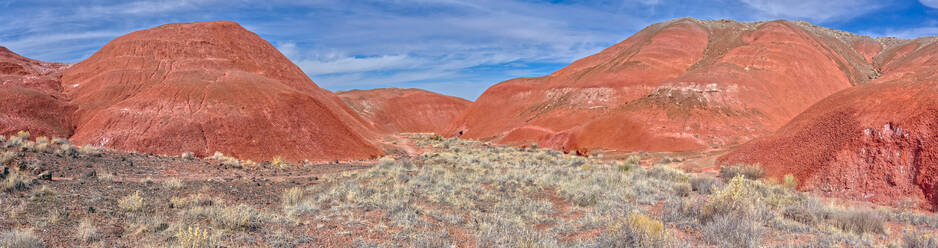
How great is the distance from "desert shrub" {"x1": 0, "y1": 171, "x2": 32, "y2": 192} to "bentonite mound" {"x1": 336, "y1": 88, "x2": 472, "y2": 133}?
63.1m

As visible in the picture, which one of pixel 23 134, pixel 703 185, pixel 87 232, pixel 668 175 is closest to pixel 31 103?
pixel 23 134

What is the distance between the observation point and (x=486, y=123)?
56.8m

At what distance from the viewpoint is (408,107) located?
83625 mm

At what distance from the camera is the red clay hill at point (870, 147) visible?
12.2m

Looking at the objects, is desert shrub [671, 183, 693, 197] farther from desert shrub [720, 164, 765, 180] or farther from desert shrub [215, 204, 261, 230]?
desert shrub [215, 204, 261, 230]

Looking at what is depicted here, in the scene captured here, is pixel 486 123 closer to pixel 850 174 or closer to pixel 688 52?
pixel 688 52

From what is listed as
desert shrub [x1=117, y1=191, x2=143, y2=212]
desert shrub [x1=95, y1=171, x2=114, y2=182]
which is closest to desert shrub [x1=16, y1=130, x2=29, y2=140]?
desert shrub [x1=95, y1=171, x2=114, y2=182]

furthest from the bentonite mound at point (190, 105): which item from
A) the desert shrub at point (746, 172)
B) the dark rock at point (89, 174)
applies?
the desert shrub at point (746, 172)

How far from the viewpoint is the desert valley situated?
7.00 m

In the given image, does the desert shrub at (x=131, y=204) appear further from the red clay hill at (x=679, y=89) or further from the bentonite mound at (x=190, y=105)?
the red clay hill at (x=679, y=89)

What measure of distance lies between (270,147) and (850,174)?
80.9 ft

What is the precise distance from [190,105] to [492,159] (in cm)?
1702

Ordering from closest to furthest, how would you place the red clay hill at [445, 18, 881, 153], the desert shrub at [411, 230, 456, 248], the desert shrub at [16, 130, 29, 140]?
the desert shrub at [411, 230, 456, 248], the desert shrub at [16, 130, 29, 140], the red clay hill at [445, 18, 881, 153]

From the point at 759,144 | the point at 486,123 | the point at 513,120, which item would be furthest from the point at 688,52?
the point at 759,144
